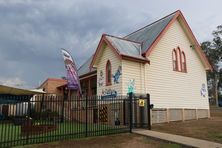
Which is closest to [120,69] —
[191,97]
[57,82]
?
[191,97]

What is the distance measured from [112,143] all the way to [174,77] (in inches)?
431

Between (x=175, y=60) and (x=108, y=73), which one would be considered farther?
(x=175, y=60)

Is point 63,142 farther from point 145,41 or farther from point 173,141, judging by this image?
point 145,41

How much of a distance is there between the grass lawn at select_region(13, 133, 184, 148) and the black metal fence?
1.97 feet

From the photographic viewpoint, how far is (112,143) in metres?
11.0

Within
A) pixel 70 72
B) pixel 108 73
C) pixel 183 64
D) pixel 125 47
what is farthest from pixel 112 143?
pixel 183 64

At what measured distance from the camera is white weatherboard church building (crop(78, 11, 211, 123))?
18.0 m

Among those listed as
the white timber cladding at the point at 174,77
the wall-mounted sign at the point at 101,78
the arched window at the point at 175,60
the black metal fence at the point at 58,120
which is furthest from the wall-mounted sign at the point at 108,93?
the arched window at the point at 175,60

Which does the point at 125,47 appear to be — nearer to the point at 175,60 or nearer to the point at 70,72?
the point at 70,72

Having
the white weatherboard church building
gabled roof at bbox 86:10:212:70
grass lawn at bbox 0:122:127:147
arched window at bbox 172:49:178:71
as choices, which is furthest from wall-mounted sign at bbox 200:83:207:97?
grass lawn at bbox 0:122:127:147

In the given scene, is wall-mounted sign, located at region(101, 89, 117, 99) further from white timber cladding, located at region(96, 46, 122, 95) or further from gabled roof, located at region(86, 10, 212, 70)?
gabled roof, located at region(86, 10, 212, 70)

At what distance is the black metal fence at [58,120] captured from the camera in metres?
11.0

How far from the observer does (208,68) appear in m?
23.7

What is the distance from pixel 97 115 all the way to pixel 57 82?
62.5 feet
